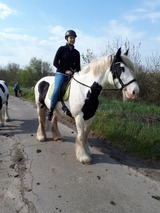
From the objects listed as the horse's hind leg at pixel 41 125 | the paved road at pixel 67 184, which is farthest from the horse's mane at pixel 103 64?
the horse's hind leg at pixel 41 125

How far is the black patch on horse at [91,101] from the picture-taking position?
5.49m

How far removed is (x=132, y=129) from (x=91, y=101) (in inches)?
84.4

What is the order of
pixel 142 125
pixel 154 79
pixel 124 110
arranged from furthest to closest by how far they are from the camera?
pixel 154 79, pixel 124 110, pixel 142 125

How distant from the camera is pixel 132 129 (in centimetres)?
724

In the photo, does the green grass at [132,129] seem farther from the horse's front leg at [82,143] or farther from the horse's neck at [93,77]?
the horse's neck at [93,77]

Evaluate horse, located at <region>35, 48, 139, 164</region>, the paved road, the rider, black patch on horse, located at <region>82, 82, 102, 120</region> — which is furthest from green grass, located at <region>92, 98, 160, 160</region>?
the rider

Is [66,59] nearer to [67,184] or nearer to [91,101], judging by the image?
[91,101]

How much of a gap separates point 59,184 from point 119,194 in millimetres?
1041

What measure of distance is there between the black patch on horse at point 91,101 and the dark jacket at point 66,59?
1071 mm

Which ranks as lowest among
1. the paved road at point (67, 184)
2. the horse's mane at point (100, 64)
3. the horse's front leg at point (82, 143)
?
the paved road at point (67, 184)

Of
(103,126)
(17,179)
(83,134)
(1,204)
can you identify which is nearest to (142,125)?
(103,126)

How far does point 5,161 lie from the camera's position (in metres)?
5.87

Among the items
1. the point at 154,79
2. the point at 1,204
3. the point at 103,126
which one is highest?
the point at 154,79

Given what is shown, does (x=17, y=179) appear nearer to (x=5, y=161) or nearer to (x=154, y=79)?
(x=5, y=161)
